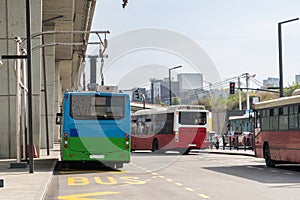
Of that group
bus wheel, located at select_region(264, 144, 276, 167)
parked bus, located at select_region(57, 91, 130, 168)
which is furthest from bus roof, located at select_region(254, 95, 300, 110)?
parked bus, located at select_region(57, 91, 130, 168)

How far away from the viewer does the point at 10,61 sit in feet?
114

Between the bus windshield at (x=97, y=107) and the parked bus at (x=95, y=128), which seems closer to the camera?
the parked bus at (x=95, y=128)

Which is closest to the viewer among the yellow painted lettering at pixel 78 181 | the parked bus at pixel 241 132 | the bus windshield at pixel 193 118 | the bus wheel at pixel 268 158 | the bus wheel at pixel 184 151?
the yellow painted lettering at pixel 78 181

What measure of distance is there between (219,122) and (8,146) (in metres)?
62.5

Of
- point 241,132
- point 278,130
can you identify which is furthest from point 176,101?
point 278,130

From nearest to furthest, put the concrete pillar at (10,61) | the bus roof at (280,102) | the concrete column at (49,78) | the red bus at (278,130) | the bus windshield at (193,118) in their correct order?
the red bus at (278,130) → the bus roof at (280,102) → the concrete pillar at (10,61) → the bus windshield at (193,118) → the concrete column at (49,78)

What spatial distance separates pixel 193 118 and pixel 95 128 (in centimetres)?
1925

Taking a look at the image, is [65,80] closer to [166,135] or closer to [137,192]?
[166,135]

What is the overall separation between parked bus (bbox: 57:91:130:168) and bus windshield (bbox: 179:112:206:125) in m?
18.1

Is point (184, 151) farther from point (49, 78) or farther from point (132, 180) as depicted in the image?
point (132, 180)

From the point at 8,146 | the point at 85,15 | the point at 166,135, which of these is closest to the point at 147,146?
the point at 166,135

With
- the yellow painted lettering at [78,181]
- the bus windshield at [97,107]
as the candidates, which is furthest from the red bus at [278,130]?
the yellow painted lettering at [78,181]

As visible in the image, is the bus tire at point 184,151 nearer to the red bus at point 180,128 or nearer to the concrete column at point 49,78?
the red bus at point 180,128

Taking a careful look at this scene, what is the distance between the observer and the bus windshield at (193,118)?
44469mm
